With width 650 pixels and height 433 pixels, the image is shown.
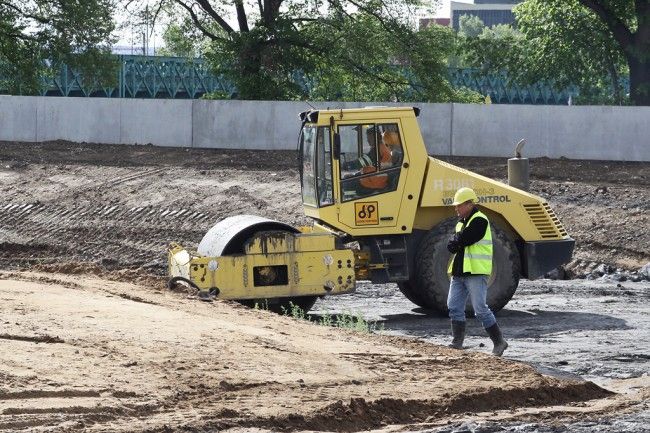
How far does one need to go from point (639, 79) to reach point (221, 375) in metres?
30.9

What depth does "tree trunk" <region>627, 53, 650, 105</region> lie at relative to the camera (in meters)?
39.8

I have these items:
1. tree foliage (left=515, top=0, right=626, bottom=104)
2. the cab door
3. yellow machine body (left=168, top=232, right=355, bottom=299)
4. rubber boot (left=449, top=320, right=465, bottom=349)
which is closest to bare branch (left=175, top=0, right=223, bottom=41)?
tree foliage (left=515, top=0, right=626, bottom=104)

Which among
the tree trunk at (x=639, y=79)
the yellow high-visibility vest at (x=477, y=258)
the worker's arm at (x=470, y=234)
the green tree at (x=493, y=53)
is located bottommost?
the yellow high-visibility vest at (x=477, y=258)

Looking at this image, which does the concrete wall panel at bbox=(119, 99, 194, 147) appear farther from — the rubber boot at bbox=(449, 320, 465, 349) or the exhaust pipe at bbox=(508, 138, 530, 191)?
the rubber boot at bbox=(449, 320, 465, 349)

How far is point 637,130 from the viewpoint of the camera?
31.6m

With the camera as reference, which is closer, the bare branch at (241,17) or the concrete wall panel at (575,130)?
the concrete wall panel at (575,130)

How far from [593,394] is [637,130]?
65.3ft

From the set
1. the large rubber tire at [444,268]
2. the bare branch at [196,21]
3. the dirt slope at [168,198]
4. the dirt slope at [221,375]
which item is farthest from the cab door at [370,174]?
the bare branch at [196,21]

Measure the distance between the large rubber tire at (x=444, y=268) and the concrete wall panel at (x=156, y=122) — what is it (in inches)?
687

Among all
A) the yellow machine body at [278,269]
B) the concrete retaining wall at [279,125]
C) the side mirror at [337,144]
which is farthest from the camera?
the concrete retaining wall at [279,125]

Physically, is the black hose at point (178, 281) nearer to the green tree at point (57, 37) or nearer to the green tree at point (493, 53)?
the green tree at point (57, 37)

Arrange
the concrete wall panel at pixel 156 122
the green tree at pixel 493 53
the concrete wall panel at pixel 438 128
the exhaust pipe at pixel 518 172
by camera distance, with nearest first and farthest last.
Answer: the exhaust pipe at pixel 518 172, the concrete wall panel at pixel 438 128, the concrete wall panel at pixel 156 122, the green tree at pixel 493 53

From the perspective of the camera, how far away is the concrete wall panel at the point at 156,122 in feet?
112

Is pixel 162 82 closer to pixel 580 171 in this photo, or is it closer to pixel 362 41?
pixel 362 41
